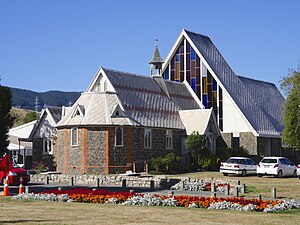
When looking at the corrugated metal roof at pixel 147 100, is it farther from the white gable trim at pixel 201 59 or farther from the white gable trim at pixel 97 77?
the white gable trim at pixel 201 59

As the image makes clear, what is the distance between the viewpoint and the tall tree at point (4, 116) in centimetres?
5525

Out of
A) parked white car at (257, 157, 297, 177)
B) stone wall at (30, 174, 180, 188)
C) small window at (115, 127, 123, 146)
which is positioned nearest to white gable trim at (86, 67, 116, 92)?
small window at (115, 127, 123, 146)

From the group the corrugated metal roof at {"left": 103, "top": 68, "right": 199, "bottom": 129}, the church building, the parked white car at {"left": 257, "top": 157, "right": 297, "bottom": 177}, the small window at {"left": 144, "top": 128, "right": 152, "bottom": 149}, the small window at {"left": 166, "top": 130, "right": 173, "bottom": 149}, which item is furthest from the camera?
the small window at {"left": 166, "top": 130, "right": 173, "bottom": 149}

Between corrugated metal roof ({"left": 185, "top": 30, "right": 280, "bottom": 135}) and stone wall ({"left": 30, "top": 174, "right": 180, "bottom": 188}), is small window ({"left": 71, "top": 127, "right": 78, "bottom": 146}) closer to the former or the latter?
stone wall ({"left": 30, "top": 174, "right": 180, "bottom": 188})

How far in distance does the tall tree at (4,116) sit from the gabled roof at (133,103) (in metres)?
9.18

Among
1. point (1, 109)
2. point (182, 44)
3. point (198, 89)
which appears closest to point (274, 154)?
point (198, 89)

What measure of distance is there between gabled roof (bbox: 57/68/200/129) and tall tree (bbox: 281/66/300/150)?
8896mm

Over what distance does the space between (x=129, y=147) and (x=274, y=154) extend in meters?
16.8

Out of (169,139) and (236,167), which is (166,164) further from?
(236,167)

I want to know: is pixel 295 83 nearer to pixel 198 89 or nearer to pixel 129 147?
pixel 198 89

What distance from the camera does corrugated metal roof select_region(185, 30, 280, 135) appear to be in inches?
2164

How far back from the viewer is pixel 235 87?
57281 millimetres

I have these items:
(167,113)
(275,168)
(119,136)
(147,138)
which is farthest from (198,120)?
(275,168)

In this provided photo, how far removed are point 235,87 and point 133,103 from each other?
41.2 ft
